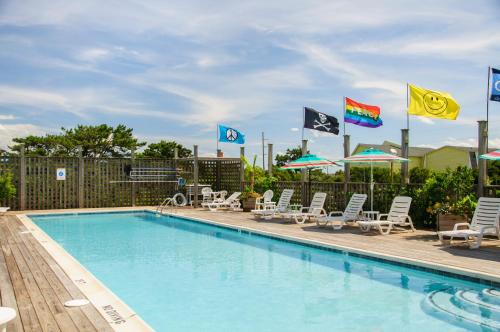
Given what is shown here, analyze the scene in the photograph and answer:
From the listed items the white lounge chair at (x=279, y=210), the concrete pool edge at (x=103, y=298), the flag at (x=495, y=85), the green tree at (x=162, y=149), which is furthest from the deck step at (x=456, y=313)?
the green tree at (x=162, y=149)

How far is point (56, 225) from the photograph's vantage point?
13070 mm

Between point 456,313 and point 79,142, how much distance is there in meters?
32.2

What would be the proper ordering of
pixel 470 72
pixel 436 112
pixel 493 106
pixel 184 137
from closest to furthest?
pixel 493 106
pixel 436 112
pixel 470 72
pixel 184 137

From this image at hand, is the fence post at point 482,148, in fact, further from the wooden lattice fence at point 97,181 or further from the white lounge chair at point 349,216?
the wooden lattice fence at point 97,181

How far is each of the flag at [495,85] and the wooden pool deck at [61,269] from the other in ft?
10.4

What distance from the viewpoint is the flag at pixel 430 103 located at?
10617mm

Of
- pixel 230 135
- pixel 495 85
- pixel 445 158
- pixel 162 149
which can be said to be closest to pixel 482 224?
pixel 495 85

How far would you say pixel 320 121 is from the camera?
13773mm

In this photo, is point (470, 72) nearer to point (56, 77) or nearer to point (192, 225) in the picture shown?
point (192, 225)

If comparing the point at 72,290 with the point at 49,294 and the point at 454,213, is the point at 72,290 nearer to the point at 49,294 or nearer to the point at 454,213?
the point at 49,294

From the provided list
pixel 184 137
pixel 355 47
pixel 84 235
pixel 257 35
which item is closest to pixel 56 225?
pixel 84 235

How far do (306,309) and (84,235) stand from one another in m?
7.69

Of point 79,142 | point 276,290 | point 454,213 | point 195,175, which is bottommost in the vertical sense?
point 276,290

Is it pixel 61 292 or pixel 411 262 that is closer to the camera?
pixel 61 292
